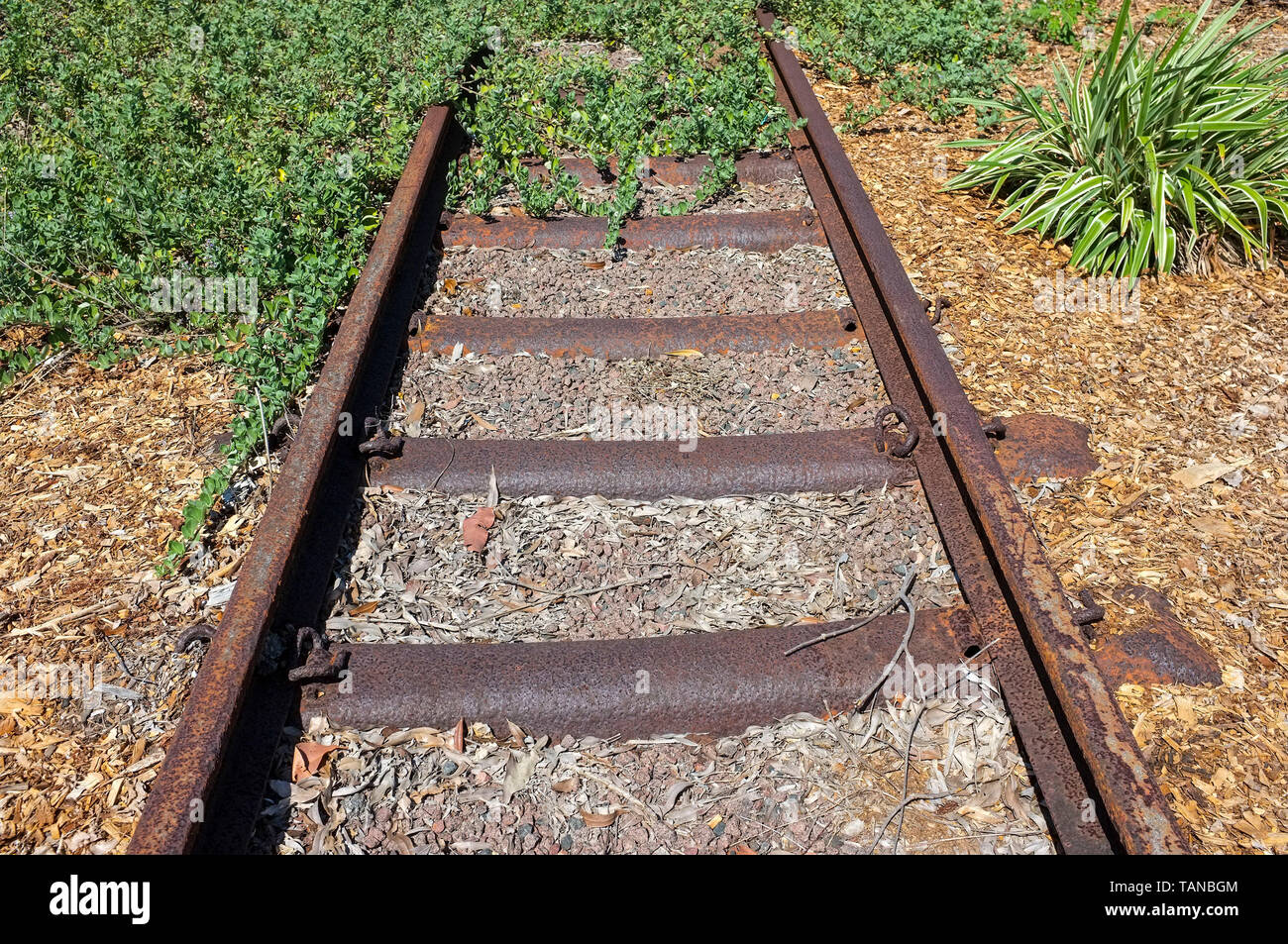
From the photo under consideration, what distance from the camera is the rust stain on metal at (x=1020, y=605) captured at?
6.97 ft

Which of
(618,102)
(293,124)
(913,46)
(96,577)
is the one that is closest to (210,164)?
(293,124)

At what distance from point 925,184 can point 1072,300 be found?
1.38 m

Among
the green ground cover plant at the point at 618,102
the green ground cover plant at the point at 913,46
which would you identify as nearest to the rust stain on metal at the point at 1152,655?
the green ground cover plant at the point at 618,102

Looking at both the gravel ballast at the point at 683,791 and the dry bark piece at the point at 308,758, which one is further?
the dry bark piece at the point at 308,758

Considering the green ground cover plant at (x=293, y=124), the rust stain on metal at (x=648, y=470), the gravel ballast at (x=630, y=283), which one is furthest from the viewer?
the gravel ballast at (x=630, y=283)

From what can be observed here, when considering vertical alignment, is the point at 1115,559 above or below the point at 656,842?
above

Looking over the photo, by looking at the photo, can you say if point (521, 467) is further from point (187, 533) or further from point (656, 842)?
point (656, 842)

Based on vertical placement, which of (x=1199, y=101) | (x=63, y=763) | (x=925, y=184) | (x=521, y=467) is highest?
(x=1199, y=101)

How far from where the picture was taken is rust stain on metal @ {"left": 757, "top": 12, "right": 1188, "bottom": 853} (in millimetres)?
2125

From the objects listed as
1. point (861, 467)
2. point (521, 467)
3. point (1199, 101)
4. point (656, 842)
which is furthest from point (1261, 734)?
point (1199, 101)

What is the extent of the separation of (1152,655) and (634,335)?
2.25 meters

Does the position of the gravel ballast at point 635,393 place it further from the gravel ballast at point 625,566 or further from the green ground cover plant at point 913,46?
the green ground cover plant at point 913,46

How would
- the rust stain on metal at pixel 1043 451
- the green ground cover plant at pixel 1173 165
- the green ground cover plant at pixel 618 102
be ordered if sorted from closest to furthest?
the rust stain on metal at pixel 1043 451, the green ground cover plant at pixel 1173 165, the green ground cover plant at pixel 618 102
